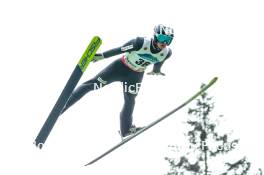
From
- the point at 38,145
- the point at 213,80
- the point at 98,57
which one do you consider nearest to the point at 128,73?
the point at 98,57

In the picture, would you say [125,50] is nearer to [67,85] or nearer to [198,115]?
[67,85]

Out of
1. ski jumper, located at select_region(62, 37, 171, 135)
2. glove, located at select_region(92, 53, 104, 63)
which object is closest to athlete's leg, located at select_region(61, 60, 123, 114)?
ski jumper, located at select_region(62, 37, 171, 135)

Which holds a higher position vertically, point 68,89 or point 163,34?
point 163,34

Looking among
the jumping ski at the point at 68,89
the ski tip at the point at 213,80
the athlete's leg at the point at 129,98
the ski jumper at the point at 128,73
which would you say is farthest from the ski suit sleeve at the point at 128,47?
the ski tip at the point at 213,80

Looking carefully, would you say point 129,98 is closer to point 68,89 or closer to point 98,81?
point 98,81

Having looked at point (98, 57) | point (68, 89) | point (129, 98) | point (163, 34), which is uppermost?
point (163, 34)

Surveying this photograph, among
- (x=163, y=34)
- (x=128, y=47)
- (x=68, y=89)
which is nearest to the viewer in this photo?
(x=163, y=34)

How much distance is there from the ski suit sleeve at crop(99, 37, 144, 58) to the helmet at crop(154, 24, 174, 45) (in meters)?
0.30

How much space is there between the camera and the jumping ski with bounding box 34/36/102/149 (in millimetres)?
11734

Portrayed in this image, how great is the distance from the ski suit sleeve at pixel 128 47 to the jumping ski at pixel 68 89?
25cm

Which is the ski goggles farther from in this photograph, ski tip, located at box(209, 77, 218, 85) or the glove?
ski tip, located at box(209, 77, 218, 85)

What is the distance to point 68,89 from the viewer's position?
12.1m

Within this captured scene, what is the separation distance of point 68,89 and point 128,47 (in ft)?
4.66

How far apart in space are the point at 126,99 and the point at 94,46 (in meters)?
1.35
